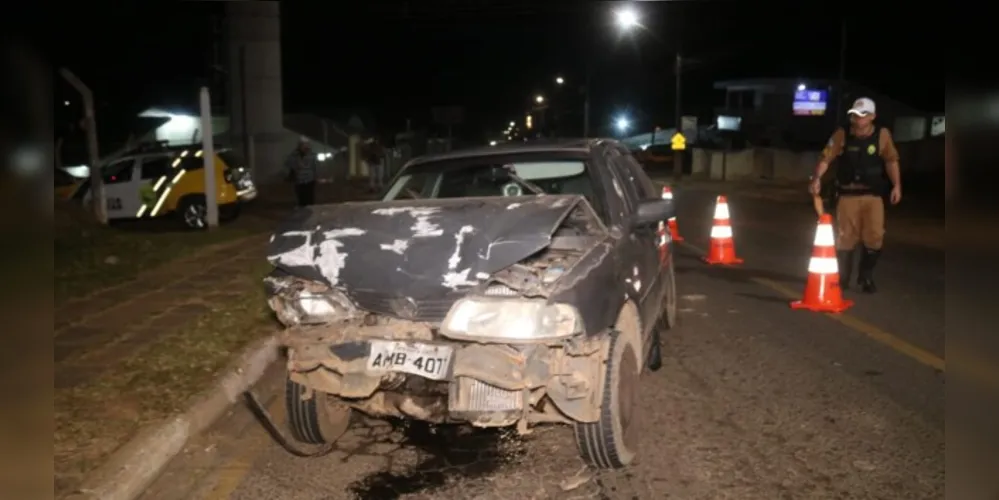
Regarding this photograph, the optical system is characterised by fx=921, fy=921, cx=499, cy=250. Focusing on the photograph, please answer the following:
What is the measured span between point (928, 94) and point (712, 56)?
15.0 metres

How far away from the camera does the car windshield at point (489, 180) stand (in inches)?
263

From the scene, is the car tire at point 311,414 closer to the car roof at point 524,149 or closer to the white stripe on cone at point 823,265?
the car roof at point 524,149

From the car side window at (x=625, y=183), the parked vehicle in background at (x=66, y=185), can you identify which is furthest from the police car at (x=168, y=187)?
the car side window at (x=625, y=183)

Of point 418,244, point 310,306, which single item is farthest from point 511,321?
point 310,306

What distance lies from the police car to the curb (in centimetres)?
1271

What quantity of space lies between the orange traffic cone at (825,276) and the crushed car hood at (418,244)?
180 inches

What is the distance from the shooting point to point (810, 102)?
56.4 m

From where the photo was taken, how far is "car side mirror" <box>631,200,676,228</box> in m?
5.88

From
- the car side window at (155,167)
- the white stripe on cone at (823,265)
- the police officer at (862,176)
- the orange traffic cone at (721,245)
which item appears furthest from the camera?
the car side window at (155,167)

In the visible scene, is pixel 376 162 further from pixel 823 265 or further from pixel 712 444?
pixel 712 444

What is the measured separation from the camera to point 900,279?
1098 centimetres

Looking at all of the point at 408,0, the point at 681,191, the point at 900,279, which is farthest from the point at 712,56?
the point at 900,279

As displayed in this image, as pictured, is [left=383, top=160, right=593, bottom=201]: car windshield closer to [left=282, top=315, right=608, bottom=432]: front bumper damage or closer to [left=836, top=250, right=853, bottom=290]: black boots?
[left=282, top=315, right=608, bottom=432]: front bumper damage

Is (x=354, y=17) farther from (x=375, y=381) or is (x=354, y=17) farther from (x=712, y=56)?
(x=712, y=56)
